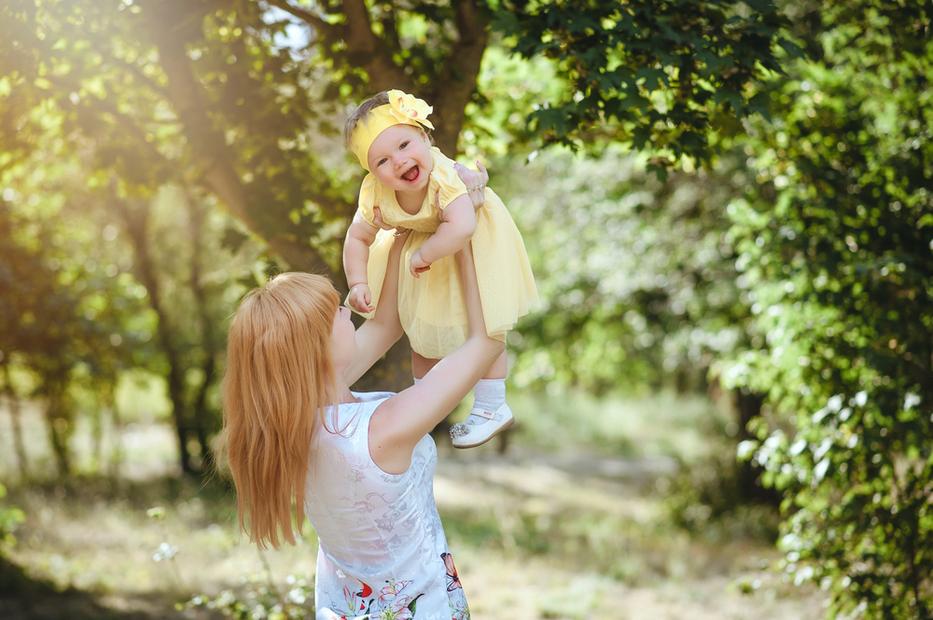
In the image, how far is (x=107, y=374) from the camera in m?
9.00

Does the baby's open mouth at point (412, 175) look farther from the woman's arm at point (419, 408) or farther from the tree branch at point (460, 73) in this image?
the tree branch at point (460, 73)

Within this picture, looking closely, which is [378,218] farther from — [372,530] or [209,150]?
[209,150]

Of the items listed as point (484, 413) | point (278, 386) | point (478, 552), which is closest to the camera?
point (278, 386)

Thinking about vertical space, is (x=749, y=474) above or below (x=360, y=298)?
below

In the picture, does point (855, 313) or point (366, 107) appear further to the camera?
point (855, 313)

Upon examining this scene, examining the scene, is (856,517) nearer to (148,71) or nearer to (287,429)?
(287,429)

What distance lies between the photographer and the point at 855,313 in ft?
13.7

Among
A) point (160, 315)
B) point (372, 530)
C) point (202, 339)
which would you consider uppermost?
point (372, 530)

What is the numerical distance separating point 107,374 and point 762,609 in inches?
258

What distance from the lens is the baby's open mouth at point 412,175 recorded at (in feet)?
6.84

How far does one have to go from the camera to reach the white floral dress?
1989 mm

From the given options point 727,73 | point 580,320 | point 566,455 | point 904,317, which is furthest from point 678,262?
point 566,455

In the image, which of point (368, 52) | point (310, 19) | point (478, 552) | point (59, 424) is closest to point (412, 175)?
point (368, 52)

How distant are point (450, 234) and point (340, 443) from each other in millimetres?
535
